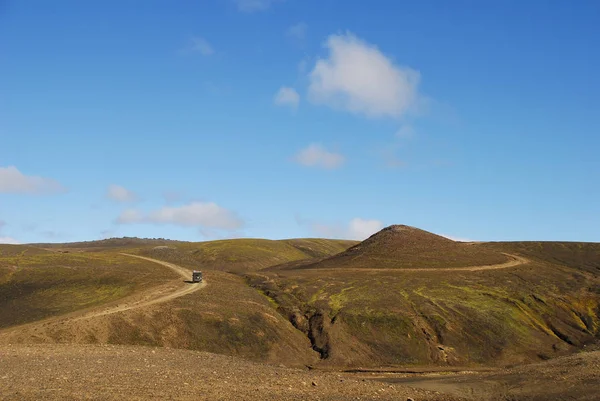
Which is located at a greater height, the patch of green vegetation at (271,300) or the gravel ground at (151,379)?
the patch of green vegetation at (271,300)

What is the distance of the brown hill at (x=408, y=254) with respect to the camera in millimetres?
129375

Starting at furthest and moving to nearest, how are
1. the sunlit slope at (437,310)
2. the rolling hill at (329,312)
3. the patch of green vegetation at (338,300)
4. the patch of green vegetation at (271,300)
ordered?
1. the patch of green vegetation at (271,300)
2. the patch of green vegetation at (338,300)
3. the sunlit slope at (437,310)
4. the rolling hill at (329,312)

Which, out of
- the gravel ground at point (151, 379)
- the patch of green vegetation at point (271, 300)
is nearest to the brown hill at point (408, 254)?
the patch of green vegetation at point (271, 300)

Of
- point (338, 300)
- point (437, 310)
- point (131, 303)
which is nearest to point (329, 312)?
point (338, 300)

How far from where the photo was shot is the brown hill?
12938 cm

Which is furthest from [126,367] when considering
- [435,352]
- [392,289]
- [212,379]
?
[392,289]

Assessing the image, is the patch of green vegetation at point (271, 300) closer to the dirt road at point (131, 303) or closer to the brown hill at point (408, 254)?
the dirt road at point (131, 303)

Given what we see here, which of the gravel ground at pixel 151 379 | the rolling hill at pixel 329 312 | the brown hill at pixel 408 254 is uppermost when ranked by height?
the brown hill at pixel 408 254

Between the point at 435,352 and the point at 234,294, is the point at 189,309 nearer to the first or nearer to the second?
the point at 234,294

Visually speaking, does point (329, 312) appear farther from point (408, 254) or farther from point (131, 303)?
point (408, 254)

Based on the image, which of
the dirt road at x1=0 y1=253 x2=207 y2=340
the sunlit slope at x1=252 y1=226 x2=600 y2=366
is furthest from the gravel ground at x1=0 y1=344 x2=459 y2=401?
the sunlit slope at x1=252 y1=226 x2=600 y2=366

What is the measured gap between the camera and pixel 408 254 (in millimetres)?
136875

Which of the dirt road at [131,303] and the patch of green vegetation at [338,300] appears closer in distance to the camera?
the dirt road at [131,303]

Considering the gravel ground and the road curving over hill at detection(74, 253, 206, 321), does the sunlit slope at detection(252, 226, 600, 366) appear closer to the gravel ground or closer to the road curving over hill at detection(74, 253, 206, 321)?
the road curving over hill at detection(74, 253, 206, 321)
